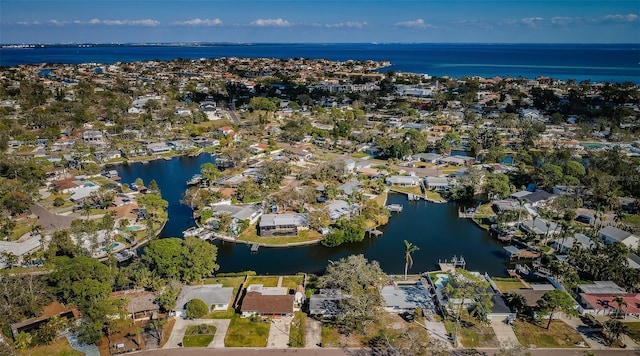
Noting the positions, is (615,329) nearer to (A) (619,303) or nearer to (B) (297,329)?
(A) (619,303)

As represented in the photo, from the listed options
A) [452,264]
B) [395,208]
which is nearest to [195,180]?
[395,208]

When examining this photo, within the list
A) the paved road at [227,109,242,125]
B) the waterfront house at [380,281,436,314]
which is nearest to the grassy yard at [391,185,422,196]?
the waterfront house at [380,281,436,314]

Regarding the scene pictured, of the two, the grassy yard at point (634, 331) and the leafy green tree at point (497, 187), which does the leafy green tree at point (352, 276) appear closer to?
the grassy yard at point (634, 331)

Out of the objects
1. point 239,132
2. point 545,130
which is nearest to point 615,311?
point 545,130

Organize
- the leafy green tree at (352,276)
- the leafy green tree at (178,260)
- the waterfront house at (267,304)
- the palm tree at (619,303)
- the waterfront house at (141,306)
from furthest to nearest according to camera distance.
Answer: the leafy green tree at (178,260) → the leafy green tree at (352,276) → the waterfront house at (267,304) → the waterfront house at (141,306) → the palm tree at (619,303)

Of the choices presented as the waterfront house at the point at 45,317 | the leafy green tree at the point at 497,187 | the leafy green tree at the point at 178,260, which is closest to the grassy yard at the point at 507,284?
the leafy green tree at the point at 497,187

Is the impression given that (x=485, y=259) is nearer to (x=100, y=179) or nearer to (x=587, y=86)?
(x=100, y=179)

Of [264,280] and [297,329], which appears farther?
[264,280]
